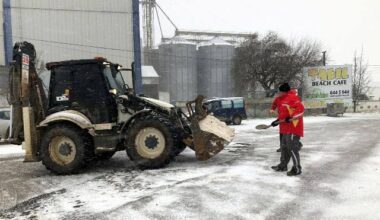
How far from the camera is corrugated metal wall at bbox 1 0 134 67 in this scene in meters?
34.2

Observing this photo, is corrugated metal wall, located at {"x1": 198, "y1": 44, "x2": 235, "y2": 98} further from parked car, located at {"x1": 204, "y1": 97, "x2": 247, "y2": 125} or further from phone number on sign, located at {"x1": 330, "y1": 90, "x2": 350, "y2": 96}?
parked car, located at {"x1": 204, "y1": 97, "x2": 247, "y2": 125}

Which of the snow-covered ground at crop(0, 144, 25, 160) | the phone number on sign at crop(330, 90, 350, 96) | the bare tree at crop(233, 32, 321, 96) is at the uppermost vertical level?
the bare tree at crop(233, 32, 321, 96)

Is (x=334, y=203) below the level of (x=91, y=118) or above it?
below

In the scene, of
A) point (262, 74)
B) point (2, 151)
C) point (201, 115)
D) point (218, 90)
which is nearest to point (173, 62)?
point (218, 90)

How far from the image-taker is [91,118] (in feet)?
30.0

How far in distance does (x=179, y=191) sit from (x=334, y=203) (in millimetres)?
2409

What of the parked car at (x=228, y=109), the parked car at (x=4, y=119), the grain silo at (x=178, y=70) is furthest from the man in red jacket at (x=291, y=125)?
the grain silo at (x=178, y=70)

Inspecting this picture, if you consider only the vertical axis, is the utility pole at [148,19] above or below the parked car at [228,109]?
above

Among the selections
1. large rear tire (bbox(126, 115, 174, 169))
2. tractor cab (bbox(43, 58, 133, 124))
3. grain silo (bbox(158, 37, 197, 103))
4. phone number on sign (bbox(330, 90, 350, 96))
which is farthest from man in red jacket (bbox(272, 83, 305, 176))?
grain silo (bbox(158, 37, 197, 103))

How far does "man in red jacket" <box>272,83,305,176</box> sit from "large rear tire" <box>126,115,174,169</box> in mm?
2298

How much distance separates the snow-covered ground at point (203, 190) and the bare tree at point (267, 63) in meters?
29.7

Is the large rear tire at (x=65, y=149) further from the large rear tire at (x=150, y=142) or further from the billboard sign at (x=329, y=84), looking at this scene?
the billboard sign at (x=329, y=84)

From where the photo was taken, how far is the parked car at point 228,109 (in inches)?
1039

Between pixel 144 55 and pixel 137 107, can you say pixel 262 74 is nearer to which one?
pixel 144 55
